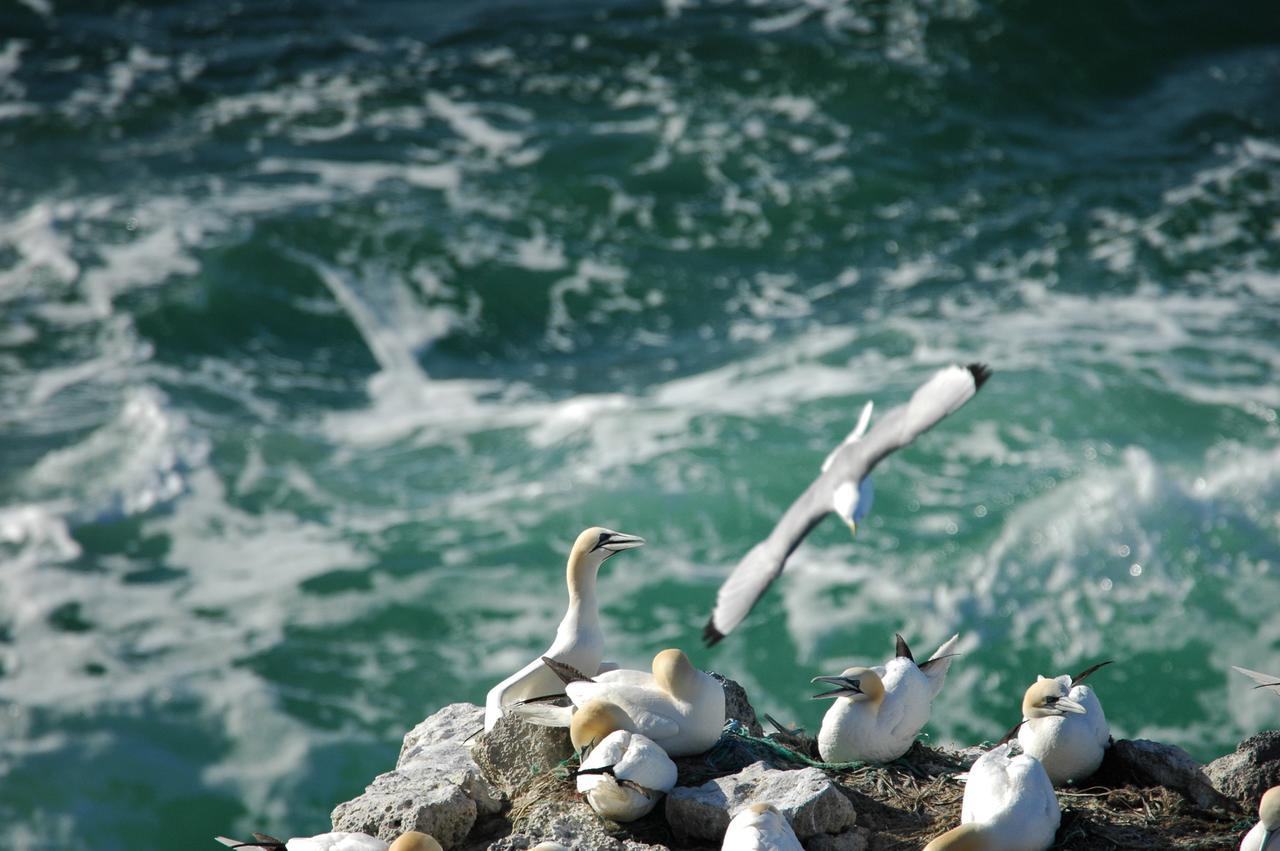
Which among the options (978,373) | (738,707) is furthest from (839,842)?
(978,373)

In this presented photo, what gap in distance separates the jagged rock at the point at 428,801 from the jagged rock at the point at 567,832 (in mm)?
231

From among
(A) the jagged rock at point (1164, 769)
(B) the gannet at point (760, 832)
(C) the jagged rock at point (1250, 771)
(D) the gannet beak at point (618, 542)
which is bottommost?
(C) the jagged rock at point (1250, 771)

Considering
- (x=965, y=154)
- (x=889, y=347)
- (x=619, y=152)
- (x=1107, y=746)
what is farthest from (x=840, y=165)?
(x=1107, y=746)

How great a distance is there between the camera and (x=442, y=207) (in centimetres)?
1872

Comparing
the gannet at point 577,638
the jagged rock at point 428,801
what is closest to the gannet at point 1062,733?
the gannet at point 577,638

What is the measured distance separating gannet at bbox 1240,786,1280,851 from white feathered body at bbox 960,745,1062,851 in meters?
0.62

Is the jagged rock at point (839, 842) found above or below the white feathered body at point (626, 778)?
below

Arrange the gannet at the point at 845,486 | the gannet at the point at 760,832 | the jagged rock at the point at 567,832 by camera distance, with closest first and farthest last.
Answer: the gannet at the point at 760,832, the jagged rock at the point at 567,832, the gannet at the point at 845,486

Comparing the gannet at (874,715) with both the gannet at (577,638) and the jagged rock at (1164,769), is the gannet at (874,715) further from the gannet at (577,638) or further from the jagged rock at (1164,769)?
the gannet at (577,638)

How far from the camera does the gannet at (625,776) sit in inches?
186

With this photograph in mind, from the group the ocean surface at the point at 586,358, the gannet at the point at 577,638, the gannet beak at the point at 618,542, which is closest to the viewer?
the gannet at the point at 577,638

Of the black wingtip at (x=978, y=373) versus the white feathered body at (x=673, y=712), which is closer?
the white feathered body at (x=673, y=712)

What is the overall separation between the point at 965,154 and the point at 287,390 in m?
10.3

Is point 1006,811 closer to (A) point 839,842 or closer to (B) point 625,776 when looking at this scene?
(A) point 839,842
